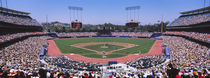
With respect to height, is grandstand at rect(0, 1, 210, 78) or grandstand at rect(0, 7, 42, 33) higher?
grandstand at rect(0, 7, 42, 33)

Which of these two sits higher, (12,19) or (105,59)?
(12,19)

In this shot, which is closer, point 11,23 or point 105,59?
point 105,59

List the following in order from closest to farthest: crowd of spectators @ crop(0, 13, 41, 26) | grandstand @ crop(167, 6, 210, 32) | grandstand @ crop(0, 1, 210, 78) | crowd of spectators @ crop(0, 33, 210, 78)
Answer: crowd of spectators @ crop(0, 33, 210, 78), grandstand @ crop(0, 1, 210, 78), grandstand @ crop(167, 6, 210, 32), crowd of spectators @ crop(0, 13, 41, 26)

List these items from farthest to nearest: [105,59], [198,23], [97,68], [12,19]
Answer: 1. [12,19]
2. [198,23]
3. [105,59]
4. [97,68]

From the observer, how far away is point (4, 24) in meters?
35.3

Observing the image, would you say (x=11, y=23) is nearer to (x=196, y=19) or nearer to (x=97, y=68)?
(x=97, y=68)

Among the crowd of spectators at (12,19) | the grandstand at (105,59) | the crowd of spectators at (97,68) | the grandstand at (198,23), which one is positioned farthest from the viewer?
the crowd of spectators at (12,19)

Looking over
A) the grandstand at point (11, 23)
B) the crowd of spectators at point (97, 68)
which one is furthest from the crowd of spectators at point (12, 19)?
the crowd of spectators at point (97, 68)

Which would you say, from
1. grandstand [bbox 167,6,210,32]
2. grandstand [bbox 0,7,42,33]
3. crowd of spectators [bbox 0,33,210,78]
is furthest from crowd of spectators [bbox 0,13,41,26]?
grandstand [bbox 167,6,210,32]

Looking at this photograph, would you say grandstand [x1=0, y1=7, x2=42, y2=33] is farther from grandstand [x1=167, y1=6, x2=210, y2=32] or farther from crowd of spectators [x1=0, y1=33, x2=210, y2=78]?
grandstand [x1=167, y1=6, x2=210, y2=32]

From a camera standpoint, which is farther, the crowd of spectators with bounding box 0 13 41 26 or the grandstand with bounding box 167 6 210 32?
the crowd of spectators with bounding box 0 13 41 26

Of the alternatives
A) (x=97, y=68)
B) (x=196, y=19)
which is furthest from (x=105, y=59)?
(x=196, y=19)

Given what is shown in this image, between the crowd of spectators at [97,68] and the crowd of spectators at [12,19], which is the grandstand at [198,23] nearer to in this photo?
the crowd of spectators at [97,68]

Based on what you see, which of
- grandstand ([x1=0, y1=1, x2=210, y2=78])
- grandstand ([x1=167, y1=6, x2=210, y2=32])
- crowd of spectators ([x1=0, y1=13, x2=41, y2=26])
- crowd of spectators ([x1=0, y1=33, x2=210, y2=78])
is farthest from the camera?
crowd of spectators ([x1=0, y1=13, x2=41, y2=26])
